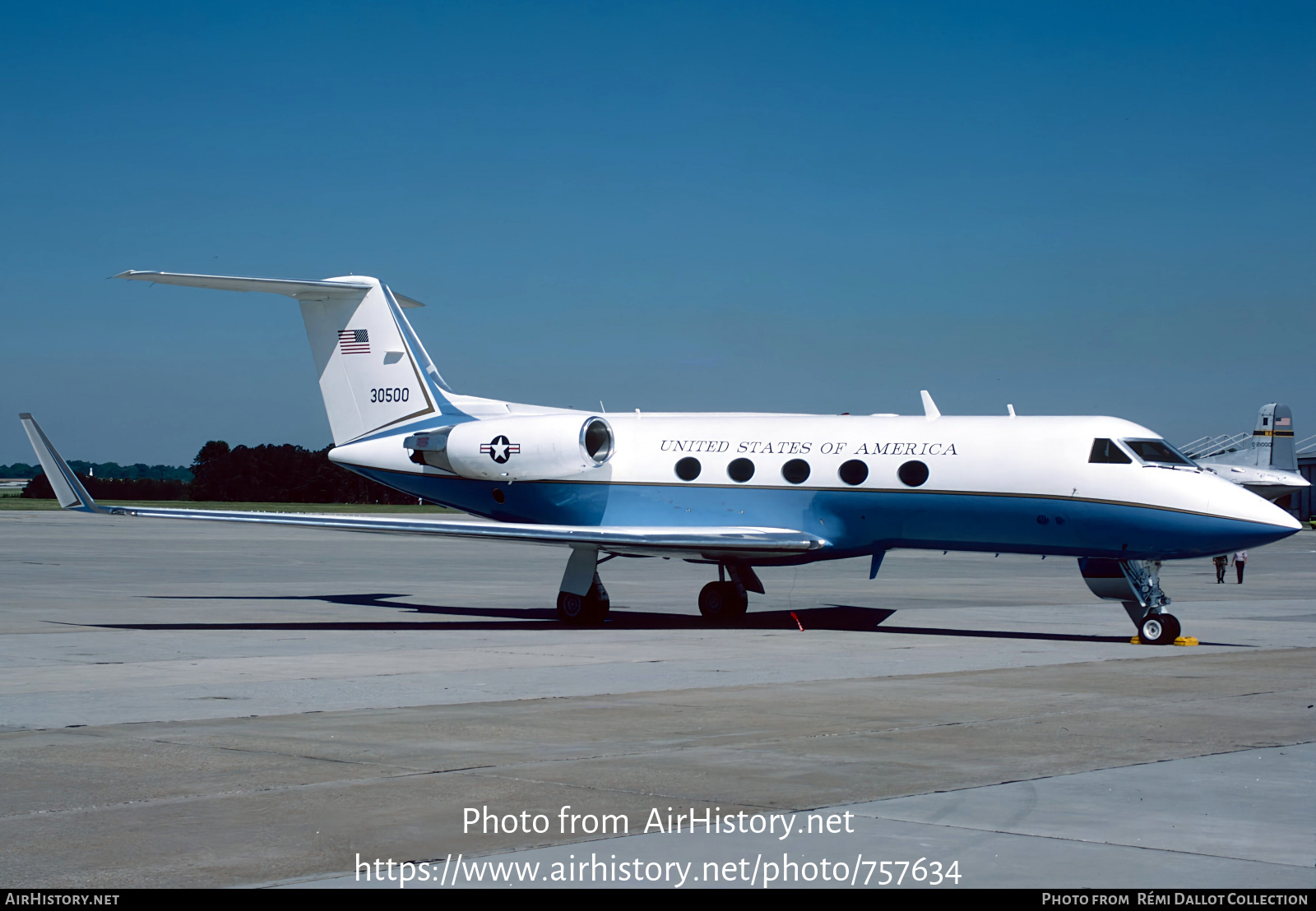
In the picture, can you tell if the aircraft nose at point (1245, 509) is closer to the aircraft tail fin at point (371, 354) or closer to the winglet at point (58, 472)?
the aircraft tail fin at point (371, 354)

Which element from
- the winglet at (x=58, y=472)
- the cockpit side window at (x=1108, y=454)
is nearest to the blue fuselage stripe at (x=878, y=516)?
the cockpit side window at (x=1108, y=454)

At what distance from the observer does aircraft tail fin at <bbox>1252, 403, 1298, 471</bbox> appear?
73.5 meters

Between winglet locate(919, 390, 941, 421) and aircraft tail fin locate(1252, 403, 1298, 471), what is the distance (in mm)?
59881

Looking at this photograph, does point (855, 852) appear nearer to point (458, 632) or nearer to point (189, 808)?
point (189, 808)

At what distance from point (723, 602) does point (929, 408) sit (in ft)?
14.7

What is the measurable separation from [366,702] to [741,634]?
808cm

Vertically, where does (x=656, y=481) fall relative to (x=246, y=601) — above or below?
above

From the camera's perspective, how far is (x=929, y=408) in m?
20.4

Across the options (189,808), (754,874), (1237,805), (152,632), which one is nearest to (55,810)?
(189,808)

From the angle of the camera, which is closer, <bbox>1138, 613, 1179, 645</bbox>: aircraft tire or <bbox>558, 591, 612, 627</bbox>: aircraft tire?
<bbox>1138, 613, 1179, 645</bbox>: aircraft tire

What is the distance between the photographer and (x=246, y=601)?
23297mm

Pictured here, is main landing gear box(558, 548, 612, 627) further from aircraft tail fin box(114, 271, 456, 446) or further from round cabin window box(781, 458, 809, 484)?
aircraft tail fin box(114, 271, 456, 446)

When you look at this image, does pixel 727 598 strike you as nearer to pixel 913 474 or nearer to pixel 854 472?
pixel 854 472

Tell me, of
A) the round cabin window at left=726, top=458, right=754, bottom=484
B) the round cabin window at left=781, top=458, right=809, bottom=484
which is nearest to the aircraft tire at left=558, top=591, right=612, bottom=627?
the round cabin window at left=726, top=458, right=754, bottom=484
